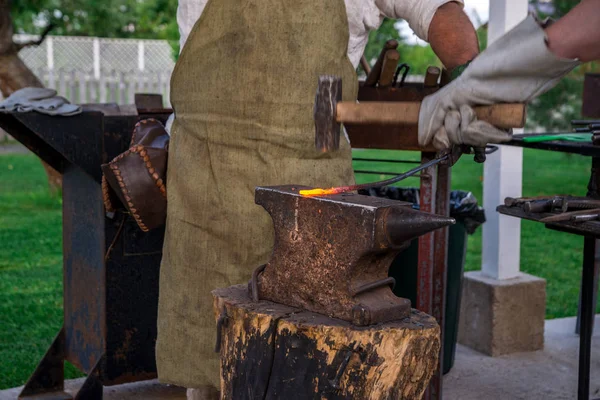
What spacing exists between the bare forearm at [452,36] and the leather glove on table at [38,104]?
149cm

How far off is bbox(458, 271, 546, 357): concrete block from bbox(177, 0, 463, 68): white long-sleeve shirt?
1.91m

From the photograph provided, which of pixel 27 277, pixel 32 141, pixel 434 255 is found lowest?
pixel 27 277

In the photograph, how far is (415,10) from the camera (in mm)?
2633

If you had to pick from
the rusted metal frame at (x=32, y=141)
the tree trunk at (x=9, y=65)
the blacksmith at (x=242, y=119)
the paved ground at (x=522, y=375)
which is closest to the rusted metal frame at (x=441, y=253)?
the paved ground at (x=522, y=375)

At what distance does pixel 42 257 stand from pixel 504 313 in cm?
375

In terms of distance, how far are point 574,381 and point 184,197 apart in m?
2.25

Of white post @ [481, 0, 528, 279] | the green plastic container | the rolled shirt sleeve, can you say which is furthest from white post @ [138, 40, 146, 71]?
the rolled shirt sleeve

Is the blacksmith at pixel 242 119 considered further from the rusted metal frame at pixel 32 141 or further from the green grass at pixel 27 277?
the green grass at pixel 27 277

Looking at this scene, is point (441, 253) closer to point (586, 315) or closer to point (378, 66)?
point (586, 315)

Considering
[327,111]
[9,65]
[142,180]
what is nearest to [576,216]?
[327,111]

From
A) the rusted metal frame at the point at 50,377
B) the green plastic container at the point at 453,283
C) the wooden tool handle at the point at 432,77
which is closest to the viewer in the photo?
the wooden tool handle at the point at 432,77

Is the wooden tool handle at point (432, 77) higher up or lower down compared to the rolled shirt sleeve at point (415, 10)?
lower down

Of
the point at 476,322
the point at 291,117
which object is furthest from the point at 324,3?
the point at 476,322

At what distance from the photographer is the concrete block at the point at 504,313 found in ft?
14.0
